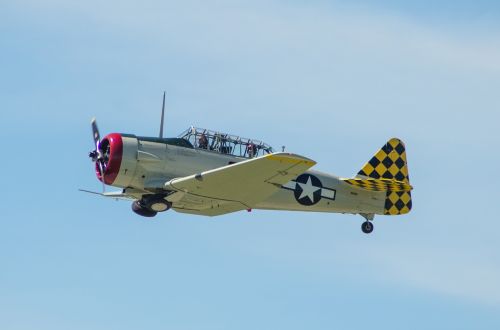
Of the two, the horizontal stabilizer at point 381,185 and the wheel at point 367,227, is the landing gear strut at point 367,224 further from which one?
the horizontal stabilizer at point 381,185

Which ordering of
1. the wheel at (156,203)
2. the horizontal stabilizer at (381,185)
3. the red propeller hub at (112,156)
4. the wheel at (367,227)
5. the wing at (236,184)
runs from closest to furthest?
the wing at (236,184), the red propeller hub at (112,156), the wheel at (156,203), the horizontal stabilizer at (381,185), the wheel at (367,227)

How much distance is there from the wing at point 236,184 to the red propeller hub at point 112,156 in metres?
1.01

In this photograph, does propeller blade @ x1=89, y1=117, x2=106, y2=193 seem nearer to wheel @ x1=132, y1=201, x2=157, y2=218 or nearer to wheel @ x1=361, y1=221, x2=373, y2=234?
wheel @ x1=132, y1=201, x2=157, y2=218

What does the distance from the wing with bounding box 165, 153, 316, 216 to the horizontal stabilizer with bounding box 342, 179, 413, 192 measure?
256 centimetres

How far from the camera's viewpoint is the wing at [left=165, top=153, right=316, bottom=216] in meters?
18.1

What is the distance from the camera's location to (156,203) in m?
19.6

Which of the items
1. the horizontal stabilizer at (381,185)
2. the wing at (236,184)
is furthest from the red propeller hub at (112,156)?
the horizontal stabilizer at (381,185)

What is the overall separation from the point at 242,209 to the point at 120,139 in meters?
2.82

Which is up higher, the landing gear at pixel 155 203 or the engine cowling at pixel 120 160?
the engine cowling at pixel 120 160

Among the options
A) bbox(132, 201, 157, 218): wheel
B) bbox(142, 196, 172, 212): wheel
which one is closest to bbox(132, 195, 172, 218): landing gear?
bbox(142, 196, 172, 212): wheel

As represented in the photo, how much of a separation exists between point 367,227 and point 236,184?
13.0 ft

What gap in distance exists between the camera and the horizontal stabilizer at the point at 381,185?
70.6ft

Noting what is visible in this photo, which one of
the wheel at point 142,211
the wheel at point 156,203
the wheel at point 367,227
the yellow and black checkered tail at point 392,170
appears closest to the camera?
the wheel at point 156,203

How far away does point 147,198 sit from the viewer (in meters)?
19.7
